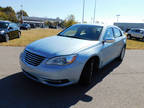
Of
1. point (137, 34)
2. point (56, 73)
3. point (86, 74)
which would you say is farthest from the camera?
point (137, 34)

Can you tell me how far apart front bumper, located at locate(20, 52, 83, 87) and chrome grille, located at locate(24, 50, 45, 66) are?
0.28ft

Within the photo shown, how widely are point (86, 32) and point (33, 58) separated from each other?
195cm

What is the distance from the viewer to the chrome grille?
8.59 feet

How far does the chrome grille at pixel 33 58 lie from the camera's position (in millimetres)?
2620

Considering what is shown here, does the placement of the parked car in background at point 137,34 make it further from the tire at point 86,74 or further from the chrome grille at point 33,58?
the chrome grille at point 33,58

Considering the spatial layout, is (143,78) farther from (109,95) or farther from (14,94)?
(14,94)

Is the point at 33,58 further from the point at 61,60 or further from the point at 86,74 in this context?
the point at 86,74

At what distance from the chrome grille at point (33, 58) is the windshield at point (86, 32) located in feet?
5.00

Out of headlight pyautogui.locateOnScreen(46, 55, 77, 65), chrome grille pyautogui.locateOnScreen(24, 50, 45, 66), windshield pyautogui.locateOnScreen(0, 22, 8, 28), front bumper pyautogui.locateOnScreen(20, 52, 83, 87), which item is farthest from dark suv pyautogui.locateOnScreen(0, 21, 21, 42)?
headlight pyautogui.locateOnScreen(46, 55, 77, 65)

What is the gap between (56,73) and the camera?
246 cm

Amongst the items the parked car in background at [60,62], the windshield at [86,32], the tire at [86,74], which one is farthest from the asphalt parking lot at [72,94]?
the windshield at [86,32]

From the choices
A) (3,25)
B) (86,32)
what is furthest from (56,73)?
(3,25)

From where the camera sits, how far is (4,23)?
9312 millimetres

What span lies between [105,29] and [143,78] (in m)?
2.10
